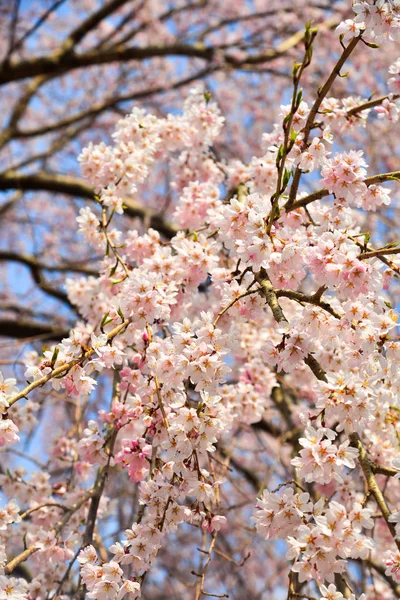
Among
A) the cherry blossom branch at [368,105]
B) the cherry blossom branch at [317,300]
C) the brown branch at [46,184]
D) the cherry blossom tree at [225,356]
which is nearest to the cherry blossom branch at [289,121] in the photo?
the cherry blossom tree at [225,356]

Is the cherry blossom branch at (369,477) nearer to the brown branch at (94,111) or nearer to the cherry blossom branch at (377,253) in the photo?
the cherry blossom branch at (377,253)

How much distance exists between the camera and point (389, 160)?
22.9 feet

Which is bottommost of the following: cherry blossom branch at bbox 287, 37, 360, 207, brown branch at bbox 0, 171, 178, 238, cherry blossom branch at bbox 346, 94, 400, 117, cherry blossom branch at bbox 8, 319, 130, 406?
cherry blossom branch at bbox 8, 319, 130, 406

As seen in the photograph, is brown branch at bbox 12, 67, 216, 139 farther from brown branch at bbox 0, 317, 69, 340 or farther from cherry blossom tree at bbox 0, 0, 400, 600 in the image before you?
cherry blossom tree at bbox 0, 0, 400, 600

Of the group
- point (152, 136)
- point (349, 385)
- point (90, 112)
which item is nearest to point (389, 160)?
point (90, 112)

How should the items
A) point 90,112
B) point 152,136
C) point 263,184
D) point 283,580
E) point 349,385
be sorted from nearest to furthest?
point 349,385 < point 263,184 < point 152,136 < point 90,112 < point 283,580

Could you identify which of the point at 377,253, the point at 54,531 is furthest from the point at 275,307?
the point at 54,531

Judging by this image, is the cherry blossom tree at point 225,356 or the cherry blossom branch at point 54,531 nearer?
the cherry blossom tree at point 225,356

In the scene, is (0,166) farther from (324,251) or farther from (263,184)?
(324,251)

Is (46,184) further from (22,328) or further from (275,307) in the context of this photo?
(275,307)

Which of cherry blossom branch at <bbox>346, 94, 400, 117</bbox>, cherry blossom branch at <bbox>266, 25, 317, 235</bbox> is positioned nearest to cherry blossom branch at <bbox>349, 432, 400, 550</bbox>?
cherry blossom branch at <bbox>266, 25, 317, 235</bbox>

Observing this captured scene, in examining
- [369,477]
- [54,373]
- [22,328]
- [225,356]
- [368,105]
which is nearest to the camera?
[369,477]

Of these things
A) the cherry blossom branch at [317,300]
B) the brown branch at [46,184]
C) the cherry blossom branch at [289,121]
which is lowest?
the cherry blossom branch at [317,300]

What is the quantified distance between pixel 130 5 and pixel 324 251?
7229 mm
